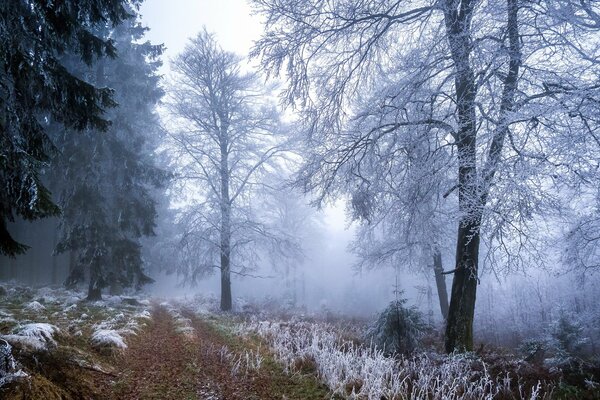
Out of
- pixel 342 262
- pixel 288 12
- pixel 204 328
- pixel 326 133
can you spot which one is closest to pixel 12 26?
pixel 288 12

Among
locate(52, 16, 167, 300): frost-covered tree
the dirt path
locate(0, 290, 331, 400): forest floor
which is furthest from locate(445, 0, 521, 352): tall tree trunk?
locate(52, 16, 167, 300): frost-covered tree

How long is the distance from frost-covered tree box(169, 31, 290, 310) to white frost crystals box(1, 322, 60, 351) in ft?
32.5

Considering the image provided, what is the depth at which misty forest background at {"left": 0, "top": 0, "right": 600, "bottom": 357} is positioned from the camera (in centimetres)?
459

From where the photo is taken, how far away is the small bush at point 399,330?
6973 mm

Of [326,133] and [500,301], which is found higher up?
[326,133]

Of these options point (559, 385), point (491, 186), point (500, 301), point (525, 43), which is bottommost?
point (500, 301)

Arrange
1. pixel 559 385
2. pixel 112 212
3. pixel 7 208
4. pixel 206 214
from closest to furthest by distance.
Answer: pixel 7 208
pixel 559 385
pixel 112 212
pixel 206 214

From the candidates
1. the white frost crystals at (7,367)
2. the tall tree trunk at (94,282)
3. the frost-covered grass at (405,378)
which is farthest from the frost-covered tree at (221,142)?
the white frost crystals at (7,367)

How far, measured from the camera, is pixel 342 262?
43.5 m

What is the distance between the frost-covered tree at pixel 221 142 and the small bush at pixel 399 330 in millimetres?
8318

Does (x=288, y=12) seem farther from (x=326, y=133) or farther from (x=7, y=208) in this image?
(x=7, y=208)

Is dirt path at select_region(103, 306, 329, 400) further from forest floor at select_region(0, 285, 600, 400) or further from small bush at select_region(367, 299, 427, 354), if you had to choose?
small bush at select_region(367, 299, 427, 354)

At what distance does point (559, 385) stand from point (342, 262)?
129 ft

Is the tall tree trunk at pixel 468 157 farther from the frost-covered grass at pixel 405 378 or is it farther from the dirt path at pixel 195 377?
the dirt path at pixel 195 377
